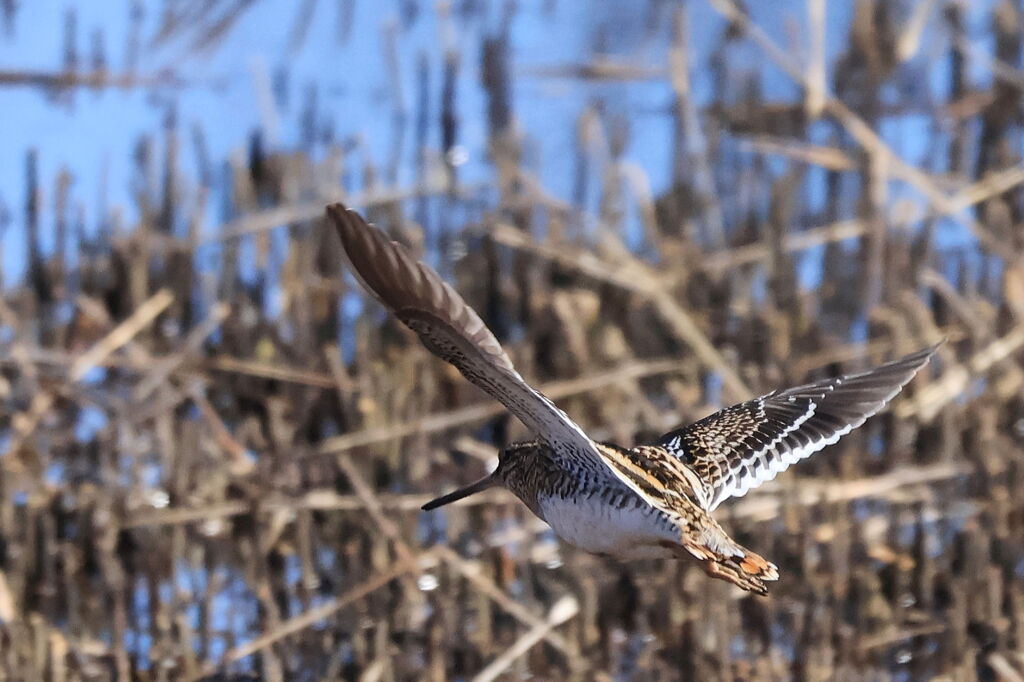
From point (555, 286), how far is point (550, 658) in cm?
203

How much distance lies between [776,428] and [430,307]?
56.9 inches

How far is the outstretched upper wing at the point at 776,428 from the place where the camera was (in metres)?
4.21

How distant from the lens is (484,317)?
670 centimetres

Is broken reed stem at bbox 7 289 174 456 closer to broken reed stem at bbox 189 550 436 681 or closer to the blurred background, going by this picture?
the blurred background

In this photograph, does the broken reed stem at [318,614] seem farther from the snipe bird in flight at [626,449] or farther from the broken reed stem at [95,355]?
the broken reed stem at [95,355]

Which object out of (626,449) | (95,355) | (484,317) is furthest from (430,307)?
(484,317)

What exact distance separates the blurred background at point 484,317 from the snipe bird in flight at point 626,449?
748 millimetres

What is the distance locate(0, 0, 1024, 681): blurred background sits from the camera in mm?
5082

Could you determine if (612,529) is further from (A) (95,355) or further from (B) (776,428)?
(A) (95,355)

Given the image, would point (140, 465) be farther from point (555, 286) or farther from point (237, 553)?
point (555, 286)

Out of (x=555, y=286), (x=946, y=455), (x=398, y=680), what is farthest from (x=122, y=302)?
(x=946, y=455)

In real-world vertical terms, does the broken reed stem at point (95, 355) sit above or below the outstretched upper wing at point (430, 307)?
below

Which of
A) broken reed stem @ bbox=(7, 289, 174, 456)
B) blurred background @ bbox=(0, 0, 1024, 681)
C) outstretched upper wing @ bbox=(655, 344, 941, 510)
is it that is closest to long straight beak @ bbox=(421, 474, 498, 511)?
outstretched upper wing @ bbox=(655, 344, 941, 510)

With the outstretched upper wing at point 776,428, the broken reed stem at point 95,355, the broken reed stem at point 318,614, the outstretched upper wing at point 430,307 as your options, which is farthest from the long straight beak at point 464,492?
the broken reed stem at point 95,355
